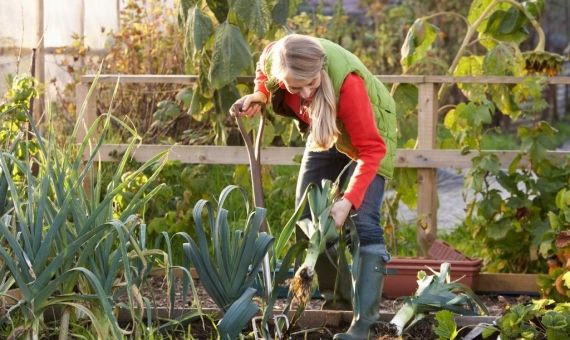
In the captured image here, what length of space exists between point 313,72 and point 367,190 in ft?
1.81

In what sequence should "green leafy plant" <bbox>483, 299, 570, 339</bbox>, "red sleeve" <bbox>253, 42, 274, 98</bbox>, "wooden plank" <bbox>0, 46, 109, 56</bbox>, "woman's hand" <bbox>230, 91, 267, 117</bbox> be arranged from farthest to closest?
"wooden plank" <bbox>0, 46, 109, 56</bbox> < "red sleeve" <bbox>253, 42, 274, 98</bbox> < "woman's hand" <bbox>230, 91, 267, 117</bbox> < "green leafy plant" <bbox>483, 299, 570, 339</bbox>

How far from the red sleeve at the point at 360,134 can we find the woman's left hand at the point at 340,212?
1.2 inches

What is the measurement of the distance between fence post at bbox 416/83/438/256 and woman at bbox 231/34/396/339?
1.33 m

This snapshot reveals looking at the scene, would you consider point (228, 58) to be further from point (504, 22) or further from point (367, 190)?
point (367, 190)

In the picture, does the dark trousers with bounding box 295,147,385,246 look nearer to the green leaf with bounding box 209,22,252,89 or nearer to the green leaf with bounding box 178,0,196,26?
the green leaf with bounding box 209,22,252,89

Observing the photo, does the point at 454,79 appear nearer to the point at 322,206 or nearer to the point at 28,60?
the point at 322,206

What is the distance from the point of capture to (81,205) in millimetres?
3338

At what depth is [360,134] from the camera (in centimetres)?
353

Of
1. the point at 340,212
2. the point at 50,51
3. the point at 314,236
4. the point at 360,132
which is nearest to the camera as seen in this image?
the point at 314,236

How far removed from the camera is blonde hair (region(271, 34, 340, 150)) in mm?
3375

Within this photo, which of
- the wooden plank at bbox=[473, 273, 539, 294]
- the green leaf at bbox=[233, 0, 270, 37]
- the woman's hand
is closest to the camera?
the woman's hand

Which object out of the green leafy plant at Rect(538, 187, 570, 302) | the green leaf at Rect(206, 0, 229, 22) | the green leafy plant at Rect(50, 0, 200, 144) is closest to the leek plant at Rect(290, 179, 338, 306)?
the green leafy plant at Rect(538, 187, 570, 302)

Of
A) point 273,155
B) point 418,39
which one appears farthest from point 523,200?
point 273,155

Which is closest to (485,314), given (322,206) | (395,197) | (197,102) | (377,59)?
(322,206)
